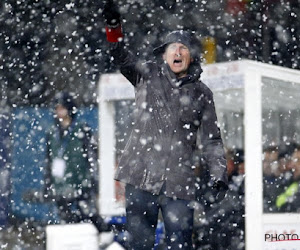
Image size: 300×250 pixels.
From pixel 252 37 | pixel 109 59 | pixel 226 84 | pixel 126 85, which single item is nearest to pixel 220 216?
pixel 226 84

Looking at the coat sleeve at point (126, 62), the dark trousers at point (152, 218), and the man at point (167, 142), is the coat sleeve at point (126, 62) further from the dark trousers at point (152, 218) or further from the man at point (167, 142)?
the dark trousers at point (152, 218)

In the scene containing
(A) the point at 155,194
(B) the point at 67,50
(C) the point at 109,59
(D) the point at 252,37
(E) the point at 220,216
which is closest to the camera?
(A) the point at 155,194

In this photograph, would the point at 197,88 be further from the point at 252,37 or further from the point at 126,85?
the point at 252,37

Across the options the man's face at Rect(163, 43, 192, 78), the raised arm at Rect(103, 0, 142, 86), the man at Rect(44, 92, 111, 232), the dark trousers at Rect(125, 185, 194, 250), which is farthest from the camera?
the man at Rect(44, 92, 111, 232)

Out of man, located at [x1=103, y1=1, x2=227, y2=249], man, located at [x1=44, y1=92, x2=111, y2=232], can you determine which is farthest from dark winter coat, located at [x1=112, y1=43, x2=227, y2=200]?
man, located at [x1=44, y1=92, x2=111, y2=232]

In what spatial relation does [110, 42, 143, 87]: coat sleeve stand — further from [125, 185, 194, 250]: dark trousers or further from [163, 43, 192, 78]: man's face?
[125, 185, 194, 250]: dark trousers

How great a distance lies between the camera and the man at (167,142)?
392cm

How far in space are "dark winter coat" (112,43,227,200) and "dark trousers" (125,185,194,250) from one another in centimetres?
5

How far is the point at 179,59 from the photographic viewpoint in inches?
159

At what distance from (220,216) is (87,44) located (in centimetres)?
427

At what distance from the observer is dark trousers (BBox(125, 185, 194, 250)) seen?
390 centimetres

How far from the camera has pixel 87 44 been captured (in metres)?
9.37

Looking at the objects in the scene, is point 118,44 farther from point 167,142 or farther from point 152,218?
point 152,218

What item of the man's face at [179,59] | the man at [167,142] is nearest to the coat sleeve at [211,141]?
the man at [167,142]
